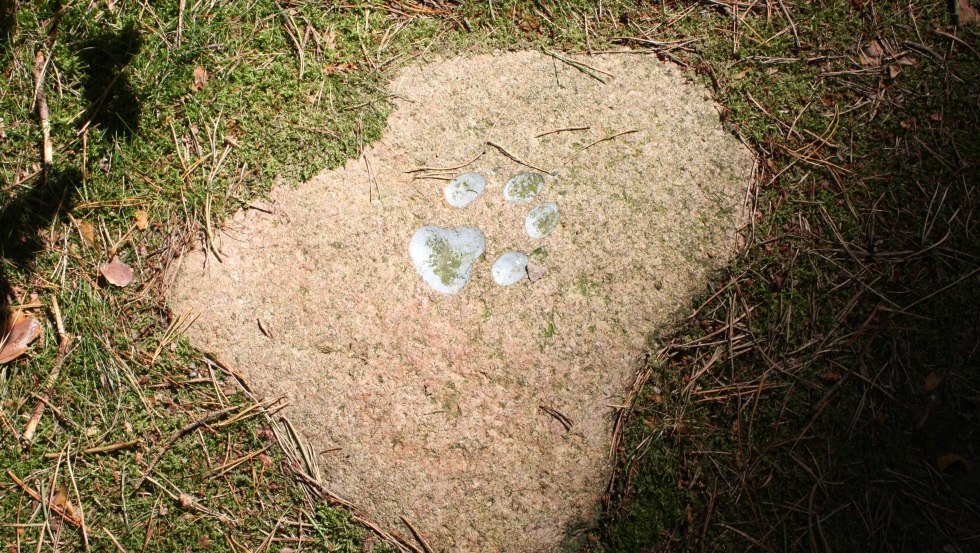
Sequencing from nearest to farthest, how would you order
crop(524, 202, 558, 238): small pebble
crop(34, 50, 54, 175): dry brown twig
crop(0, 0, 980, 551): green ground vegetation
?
1. crop(0, 0, 980, 551): green ground vegetation
2. crop(524, 202, 558, 238): small pebble
3. crop(34, 50, 54, 175): dry brown twig

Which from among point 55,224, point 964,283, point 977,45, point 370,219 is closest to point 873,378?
point 964,283

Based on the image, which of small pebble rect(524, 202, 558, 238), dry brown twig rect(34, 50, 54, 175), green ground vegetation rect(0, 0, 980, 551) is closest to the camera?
green ground vegetation rect(0, 0, 980, 551)

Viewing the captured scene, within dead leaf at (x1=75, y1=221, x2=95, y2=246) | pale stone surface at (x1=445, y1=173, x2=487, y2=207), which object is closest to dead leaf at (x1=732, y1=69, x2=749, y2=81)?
pale stone surface at (x1=445, y1=173, x2=487, y2=207)

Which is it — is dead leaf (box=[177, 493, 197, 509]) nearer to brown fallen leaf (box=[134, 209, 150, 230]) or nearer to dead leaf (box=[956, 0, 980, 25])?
brown fallen leaf (box=[134, 209, 150, 230])

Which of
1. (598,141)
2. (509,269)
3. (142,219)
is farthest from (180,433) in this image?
(598,141)

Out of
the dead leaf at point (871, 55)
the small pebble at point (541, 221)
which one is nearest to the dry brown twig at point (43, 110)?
the small pebble at point (541, 221)

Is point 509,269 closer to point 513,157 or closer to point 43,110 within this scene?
point 513,157
